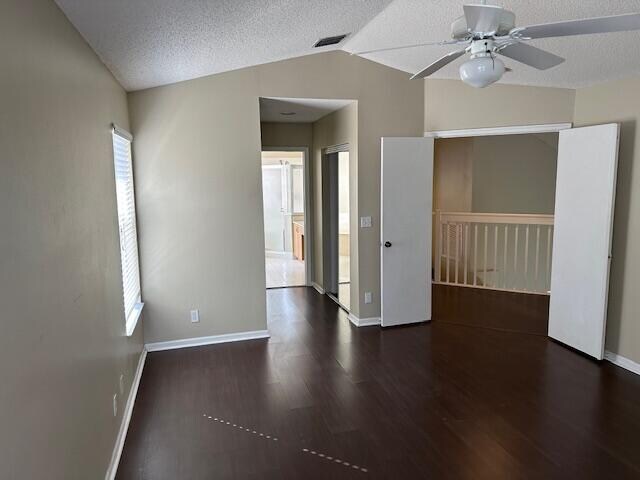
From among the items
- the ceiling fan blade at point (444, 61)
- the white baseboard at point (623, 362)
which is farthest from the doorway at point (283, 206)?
the ceiling fan blade at point (444, 61)

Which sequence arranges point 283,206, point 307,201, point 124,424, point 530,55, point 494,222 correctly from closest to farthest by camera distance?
point 530,55 < point 124,424 < point 494,222 < point 307,201 < point 283,206

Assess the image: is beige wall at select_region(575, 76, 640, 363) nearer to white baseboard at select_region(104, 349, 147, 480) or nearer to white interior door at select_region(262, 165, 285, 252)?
white baseboard at select_region(104, 349, 147, 480)

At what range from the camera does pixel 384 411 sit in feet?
10.4

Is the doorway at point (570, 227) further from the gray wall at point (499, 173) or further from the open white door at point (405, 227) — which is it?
the gray wall at point (499, 173)

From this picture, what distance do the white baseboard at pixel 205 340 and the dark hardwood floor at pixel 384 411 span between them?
0.10 m

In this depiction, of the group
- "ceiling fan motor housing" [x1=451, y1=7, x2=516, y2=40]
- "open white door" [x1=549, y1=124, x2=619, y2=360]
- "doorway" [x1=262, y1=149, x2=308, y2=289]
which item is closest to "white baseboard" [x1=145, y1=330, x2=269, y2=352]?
"open white door" [x1=549, y1=124, x2=619, y2=360]

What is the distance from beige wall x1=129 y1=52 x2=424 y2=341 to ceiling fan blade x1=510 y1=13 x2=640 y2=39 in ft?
8.96

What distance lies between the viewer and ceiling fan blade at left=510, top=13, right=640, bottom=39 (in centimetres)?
182

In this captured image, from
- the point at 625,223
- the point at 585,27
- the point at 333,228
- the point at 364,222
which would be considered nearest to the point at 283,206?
the point at 333,228

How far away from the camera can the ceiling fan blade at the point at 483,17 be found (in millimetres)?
1861

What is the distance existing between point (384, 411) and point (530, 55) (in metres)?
2.40

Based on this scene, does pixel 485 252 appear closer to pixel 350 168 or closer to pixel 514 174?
pixel 514 174

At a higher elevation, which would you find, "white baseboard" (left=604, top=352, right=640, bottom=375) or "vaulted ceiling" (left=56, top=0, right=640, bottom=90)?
"vaulted ceiling" (left=56, top=0, right=640, bottom=90)

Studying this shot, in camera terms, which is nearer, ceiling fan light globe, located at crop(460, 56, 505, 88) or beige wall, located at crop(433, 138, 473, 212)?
ceiling fan light globe, located at crop(460, 56, 505, 88)
